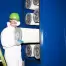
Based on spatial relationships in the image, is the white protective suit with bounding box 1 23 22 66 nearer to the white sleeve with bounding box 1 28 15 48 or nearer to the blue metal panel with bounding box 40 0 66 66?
the white sleeve with bounding box 1 28 15 48

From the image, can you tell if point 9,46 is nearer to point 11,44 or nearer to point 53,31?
point 11,44

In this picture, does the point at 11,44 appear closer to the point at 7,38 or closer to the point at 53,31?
the point at 7,38

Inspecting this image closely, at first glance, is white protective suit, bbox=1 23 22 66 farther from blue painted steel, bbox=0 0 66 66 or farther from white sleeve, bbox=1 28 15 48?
blue painted steel, bbox=0 0 66 66

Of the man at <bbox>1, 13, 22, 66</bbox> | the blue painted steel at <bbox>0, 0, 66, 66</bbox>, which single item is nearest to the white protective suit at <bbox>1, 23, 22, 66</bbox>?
the man at <bbox>1, 13, 22, 66</bbox>

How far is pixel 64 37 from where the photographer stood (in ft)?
9.84

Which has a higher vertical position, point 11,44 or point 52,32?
point 52,32

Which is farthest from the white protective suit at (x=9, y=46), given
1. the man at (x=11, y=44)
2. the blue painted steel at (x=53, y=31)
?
the blue painted steel at (x=53, y=31)

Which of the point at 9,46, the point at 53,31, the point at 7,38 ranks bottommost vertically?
the point at 9,46

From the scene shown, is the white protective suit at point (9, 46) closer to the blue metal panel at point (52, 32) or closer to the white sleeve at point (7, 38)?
the white sleeve at point (7, 38)

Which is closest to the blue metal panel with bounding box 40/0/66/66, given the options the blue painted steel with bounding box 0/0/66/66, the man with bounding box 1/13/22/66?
the blue painted steel with bounding box 0/0/66/66

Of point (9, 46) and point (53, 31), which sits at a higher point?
point (53, 31)

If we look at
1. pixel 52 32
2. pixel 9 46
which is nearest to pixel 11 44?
pixel 9 46

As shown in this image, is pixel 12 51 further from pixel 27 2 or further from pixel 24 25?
pixel 27 2

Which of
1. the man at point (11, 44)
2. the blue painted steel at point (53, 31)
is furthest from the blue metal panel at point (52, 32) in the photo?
the man at point (11, 44)
